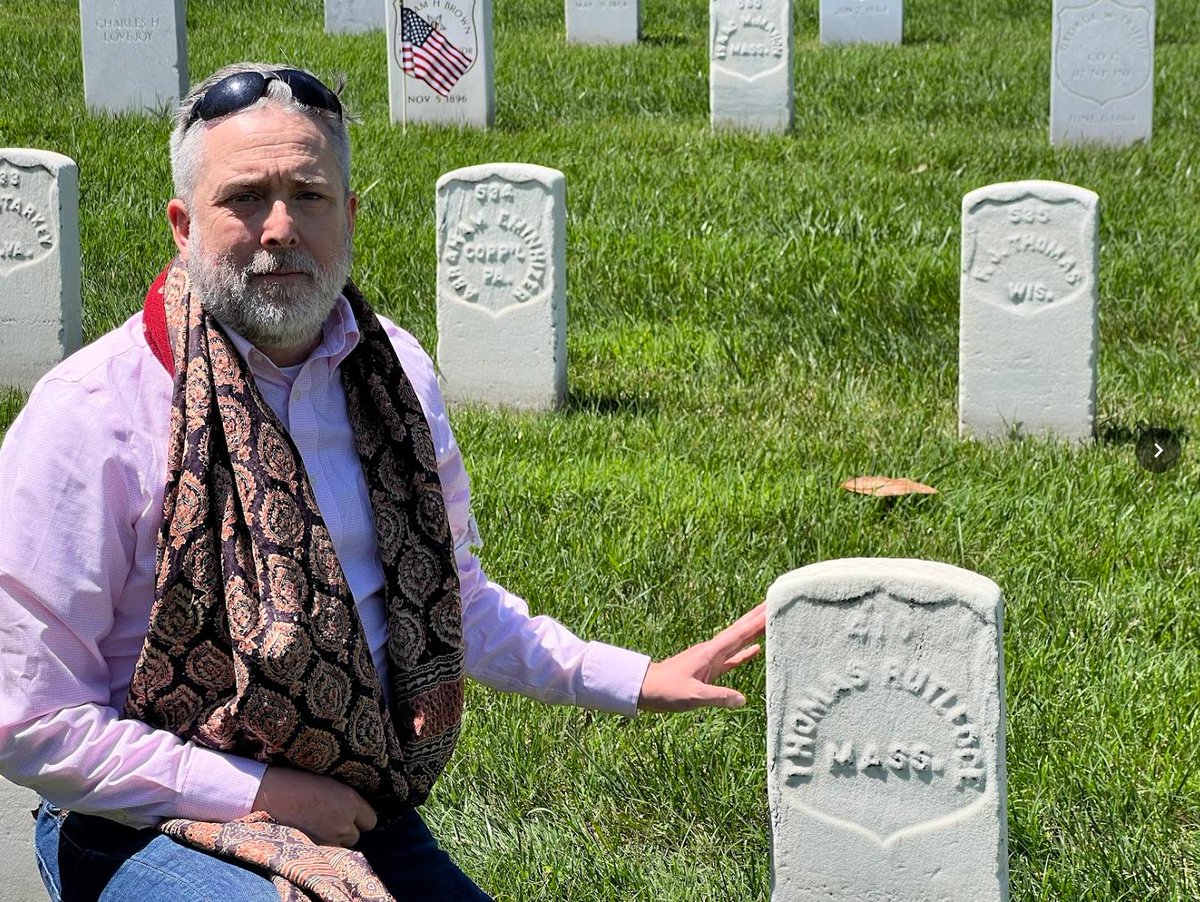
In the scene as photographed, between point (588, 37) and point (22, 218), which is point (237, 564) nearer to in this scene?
point (22, 218)

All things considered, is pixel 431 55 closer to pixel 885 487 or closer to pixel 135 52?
pixel 135 52

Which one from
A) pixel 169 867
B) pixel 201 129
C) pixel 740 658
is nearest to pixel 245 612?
pixel 169 867

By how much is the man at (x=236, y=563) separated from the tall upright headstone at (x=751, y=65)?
26.3 ft

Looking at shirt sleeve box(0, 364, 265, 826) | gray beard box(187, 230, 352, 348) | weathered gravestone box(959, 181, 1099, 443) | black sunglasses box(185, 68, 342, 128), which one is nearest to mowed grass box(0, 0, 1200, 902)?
weathered gravestone box(959, 181, 1099, 443)

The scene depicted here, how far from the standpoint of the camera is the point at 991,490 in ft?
16.4

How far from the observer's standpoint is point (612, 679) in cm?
266

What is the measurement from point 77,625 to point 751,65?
8552 mm

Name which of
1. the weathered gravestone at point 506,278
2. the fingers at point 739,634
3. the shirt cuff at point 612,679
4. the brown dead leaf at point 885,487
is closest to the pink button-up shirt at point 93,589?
the shirt cuff at point 612,679

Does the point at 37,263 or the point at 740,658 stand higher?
the point at 37,263

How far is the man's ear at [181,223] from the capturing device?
241 centimetres

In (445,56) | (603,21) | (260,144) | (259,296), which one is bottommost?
(259,296)

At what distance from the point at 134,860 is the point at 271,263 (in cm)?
82

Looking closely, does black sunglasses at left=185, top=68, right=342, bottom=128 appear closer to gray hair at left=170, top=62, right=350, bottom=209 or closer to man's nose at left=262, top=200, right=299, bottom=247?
gray hair at left=170, top=62, right=350, bottom=209

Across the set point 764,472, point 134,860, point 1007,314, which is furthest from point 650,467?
point 134,860
